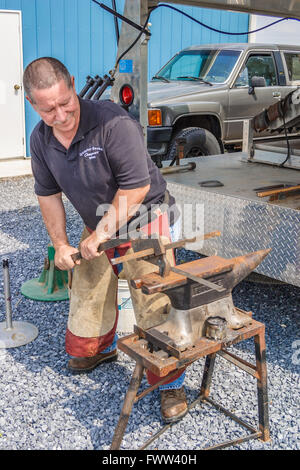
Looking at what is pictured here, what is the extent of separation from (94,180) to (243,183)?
212 cm

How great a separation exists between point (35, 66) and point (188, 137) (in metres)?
4.63

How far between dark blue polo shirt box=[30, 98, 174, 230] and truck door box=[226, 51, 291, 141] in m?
5.31

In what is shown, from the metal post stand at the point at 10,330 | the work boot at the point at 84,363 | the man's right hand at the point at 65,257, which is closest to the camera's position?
the man's right hand at the point at 65,257

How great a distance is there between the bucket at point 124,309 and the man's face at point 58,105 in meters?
1.40

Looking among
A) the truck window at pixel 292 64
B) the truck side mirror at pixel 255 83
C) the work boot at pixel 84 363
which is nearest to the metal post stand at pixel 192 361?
the work boot at pixel 84 363

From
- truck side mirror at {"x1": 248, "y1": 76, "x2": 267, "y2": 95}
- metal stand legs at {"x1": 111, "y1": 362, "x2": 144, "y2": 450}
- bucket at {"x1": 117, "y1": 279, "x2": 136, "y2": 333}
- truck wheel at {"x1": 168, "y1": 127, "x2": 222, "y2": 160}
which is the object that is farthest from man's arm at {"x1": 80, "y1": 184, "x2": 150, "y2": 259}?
truck side mirror at {"x1": 248, "y1": 76, "x2": 267, "y2": 95}

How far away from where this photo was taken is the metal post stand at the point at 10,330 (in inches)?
145

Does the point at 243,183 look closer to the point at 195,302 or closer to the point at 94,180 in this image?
the point at 94,180

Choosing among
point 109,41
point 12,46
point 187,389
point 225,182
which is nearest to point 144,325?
point 187,389

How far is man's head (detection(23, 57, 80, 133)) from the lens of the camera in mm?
2514

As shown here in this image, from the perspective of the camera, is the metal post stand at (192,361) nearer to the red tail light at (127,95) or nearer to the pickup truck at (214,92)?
the red tail light at (127,95)

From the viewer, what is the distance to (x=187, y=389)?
3193 mm

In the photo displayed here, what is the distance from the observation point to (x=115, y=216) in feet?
8.79

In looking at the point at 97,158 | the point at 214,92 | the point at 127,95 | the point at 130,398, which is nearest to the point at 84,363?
the point at 130,398
